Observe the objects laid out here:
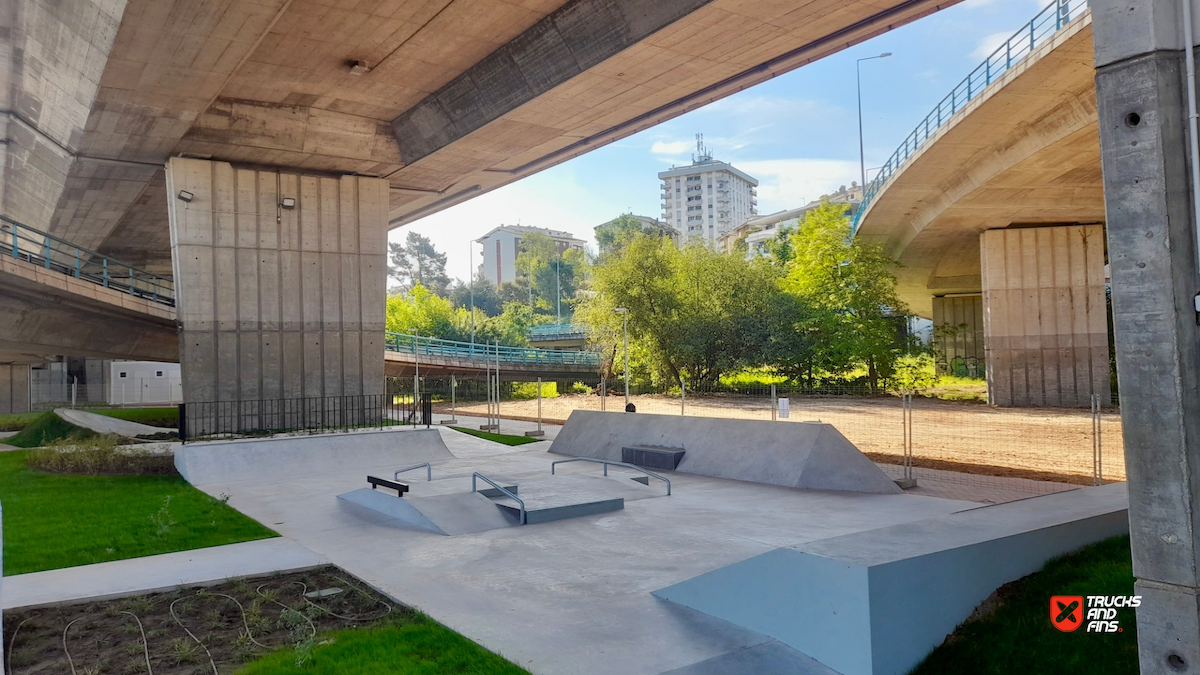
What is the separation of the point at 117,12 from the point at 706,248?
1485 inches

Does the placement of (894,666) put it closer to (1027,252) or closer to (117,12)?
(117,12)

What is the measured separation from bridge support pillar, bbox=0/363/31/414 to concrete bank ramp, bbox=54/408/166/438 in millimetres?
19979

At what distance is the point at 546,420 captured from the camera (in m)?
32.3

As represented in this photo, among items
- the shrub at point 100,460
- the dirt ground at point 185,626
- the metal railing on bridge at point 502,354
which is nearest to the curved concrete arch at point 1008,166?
the dirt ground at point 185,626

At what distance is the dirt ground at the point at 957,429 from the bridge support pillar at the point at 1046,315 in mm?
2386

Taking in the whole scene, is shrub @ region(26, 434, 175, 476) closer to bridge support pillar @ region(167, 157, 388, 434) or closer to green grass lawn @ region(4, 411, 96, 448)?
green grass lawn @ region(4, 411, 96, 448)

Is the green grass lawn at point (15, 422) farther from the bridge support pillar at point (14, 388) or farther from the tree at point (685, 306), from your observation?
the tree at point (685, 306)

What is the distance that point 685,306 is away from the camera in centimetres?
4622

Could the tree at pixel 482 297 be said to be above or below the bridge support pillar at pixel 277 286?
above

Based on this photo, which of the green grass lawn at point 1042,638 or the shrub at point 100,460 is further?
the shrub at point 100,460

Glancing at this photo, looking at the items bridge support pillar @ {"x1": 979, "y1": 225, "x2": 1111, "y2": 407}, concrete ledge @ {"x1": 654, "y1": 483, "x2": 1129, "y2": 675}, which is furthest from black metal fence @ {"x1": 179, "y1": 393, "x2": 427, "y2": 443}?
bridge support pillar @ {"x1": 979, "y1": 225, "x2": 1111, "y2": 407}

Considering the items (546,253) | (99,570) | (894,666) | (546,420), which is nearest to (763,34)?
(894,666)

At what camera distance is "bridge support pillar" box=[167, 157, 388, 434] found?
22500mm

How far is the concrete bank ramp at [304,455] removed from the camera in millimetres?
17047
